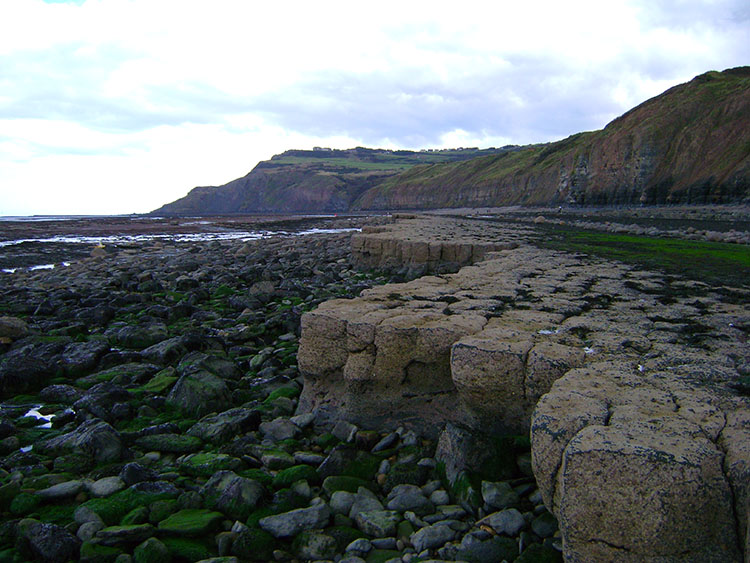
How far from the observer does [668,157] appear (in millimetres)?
38375

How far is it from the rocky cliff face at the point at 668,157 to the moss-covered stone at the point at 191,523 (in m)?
35.5

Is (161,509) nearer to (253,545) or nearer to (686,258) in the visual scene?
(253,545)

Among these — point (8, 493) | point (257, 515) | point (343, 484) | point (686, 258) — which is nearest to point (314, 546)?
point (257, 515)

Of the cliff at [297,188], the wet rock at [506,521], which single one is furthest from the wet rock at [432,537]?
the cliff at [297,188]

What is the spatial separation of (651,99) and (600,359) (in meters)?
54.2

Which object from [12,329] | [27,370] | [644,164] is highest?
[644,164]

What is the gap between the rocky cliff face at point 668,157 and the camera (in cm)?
3303

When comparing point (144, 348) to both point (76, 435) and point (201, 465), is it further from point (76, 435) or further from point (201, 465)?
point (201, 465)

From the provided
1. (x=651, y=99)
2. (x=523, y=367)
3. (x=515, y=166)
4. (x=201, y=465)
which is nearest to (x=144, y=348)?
(x=201, y=465)

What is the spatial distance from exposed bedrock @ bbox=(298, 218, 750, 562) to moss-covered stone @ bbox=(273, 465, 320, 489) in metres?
0.75

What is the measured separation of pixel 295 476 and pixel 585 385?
2.10 meters

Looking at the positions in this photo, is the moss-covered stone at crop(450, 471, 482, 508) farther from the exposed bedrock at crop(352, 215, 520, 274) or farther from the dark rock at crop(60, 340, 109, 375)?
the exposed bedrock at crop(352, 215, 520, 274)

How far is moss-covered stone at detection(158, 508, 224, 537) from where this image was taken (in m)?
2.90

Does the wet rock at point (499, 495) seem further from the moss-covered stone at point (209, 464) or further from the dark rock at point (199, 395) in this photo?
the dark rock at point (199, 395)
